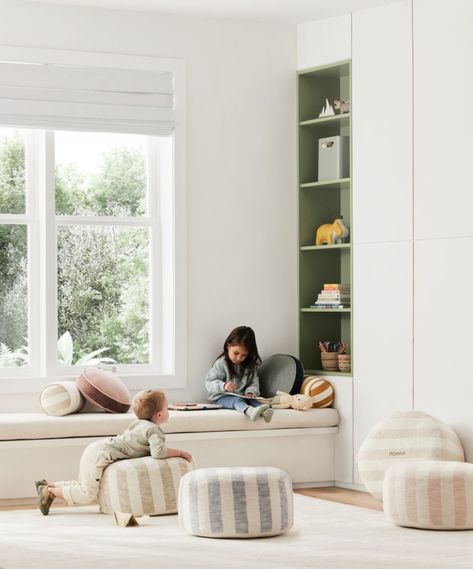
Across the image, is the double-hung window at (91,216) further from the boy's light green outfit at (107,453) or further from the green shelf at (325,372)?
the boy's light green outfit at (107,453)

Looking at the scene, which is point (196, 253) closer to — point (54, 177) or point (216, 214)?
point (216, 214)

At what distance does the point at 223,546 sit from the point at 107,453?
1185 millimetres

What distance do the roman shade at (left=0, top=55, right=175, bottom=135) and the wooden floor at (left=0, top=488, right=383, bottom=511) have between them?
2146mm

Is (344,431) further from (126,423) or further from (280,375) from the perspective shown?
(126,423)

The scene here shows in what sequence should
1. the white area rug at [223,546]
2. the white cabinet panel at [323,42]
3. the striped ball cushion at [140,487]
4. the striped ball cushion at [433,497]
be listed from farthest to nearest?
the white cabinet panel at [323,42] < the striped ball cushion at [140,487] < the striped ball cushion at [433,497] < the white area rug at [223,546]

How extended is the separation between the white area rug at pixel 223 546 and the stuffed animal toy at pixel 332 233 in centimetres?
208

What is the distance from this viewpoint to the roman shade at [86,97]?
663cm

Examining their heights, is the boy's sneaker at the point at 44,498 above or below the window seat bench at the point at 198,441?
below

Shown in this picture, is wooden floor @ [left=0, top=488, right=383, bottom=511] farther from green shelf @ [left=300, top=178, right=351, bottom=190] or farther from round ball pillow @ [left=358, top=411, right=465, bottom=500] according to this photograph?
green shelf @ [left=300, top=178, right=351, bottom=190]

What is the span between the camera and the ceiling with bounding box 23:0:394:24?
6.73 m

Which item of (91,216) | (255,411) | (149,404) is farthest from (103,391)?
(91,216)

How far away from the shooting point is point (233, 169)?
23.6 ft

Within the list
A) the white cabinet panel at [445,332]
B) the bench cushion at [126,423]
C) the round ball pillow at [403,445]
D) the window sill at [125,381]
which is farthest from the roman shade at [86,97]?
the round ball pillow at [403,445]

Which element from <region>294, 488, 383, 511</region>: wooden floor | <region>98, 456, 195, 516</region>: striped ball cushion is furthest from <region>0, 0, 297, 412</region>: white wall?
<region>98, 456, 195, 516</region>: striped ball cushion
